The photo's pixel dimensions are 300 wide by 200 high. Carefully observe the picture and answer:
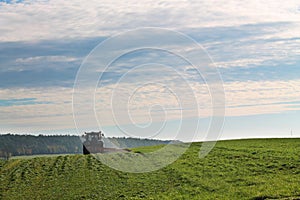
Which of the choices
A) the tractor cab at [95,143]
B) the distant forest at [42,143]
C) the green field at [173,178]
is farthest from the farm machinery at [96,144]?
the distant forest at [42,143]

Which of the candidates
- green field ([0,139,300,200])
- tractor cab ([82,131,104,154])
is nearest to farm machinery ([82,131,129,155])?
tractor cab ([82,131,104,154])

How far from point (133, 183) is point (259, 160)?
13596 millimetres

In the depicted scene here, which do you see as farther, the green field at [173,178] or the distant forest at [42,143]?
the distant forest at [42,143]

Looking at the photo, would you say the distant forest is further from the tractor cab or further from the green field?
the green field

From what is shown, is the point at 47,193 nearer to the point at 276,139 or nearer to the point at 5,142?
the point at 276,139

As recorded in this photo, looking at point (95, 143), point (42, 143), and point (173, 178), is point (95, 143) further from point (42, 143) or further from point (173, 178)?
point (42, 143)

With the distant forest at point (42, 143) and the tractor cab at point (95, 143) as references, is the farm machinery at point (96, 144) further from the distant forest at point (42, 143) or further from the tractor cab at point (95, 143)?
the distant forest at point (42, 143)

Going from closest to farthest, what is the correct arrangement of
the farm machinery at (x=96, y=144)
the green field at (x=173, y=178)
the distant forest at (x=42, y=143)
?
the green field at (x=173, y=178), the farm machinery at (x=96, y=144), the distant forest at (x=42, y=143)

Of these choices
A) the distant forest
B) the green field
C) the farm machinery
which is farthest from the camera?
the distant forest

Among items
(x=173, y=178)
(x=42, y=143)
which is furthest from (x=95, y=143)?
(x=42, y=143)

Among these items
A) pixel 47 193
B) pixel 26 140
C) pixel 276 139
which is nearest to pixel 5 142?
pixel 26 140

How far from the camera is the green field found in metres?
34.0

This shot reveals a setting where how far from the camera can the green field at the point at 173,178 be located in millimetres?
34031

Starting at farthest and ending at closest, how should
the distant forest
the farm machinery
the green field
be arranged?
1. the distant forest
2. the farm machinery
3. the green field
